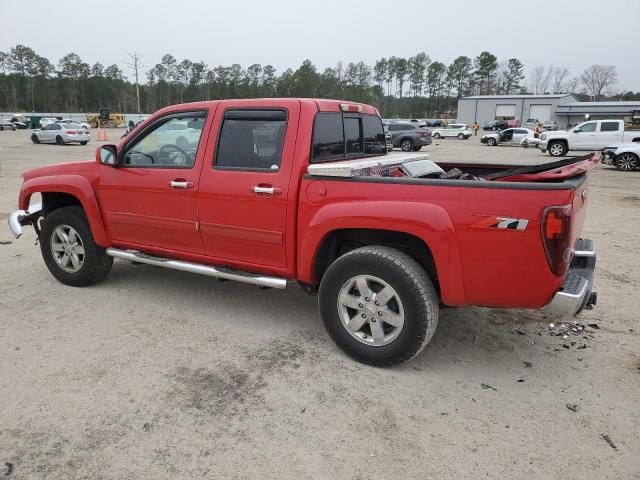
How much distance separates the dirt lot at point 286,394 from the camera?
2.59m

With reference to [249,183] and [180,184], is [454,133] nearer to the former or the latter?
[180,184]

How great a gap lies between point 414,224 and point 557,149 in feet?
80.8

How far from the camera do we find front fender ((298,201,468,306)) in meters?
3.11

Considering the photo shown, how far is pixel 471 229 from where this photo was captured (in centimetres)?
304

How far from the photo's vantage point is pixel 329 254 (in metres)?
3.82

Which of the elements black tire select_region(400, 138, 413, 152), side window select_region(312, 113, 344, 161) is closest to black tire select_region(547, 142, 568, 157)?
black tire select_region(400, 138, 413, 152)

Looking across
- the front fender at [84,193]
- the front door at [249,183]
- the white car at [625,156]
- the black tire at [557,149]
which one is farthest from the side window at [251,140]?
the black tire at [557,149]

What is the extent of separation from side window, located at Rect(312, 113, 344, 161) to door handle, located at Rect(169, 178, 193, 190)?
1108mm

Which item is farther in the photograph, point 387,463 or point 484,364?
point 484,364

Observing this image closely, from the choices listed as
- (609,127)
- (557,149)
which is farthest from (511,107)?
(609,127)

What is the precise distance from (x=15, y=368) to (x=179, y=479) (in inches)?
70.8

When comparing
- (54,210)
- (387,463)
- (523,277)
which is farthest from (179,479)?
(54,210)

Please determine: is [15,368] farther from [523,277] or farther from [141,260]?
[523,277]

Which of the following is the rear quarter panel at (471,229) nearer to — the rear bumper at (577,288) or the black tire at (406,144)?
the rear bumper at (577,288)
